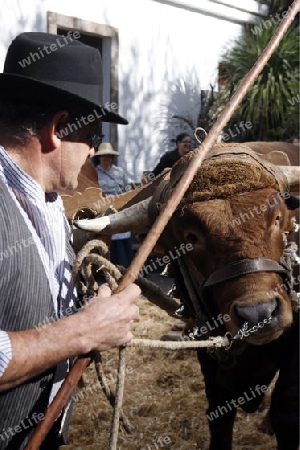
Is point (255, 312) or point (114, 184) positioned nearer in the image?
point (255, 312)

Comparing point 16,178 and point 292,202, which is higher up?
point 16,178

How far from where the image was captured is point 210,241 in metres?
3.02

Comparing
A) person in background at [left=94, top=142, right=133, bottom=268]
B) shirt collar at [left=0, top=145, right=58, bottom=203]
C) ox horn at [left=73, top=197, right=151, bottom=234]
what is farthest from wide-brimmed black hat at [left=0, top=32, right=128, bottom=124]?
person in background at [left=94, top=142, right=133, bottom=268]

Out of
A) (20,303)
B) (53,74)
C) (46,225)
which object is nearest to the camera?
(20,303)

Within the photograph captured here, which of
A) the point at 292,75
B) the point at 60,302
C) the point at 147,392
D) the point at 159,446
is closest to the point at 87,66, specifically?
the point at 60,302

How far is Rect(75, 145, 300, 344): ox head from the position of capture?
2797mm

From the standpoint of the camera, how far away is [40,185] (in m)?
2.29

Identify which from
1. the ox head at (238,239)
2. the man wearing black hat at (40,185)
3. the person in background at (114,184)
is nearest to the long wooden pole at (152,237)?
the man wearing black hat at (40,185)

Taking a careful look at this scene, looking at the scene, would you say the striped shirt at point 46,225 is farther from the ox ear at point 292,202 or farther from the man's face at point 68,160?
the ox ear at point 292,202

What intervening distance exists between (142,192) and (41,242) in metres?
1.80

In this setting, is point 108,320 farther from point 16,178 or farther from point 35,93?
point 35,93

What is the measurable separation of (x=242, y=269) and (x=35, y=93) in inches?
48.0

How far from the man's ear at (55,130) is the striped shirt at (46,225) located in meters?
0.14

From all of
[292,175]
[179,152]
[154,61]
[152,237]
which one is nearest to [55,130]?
[152,237]
